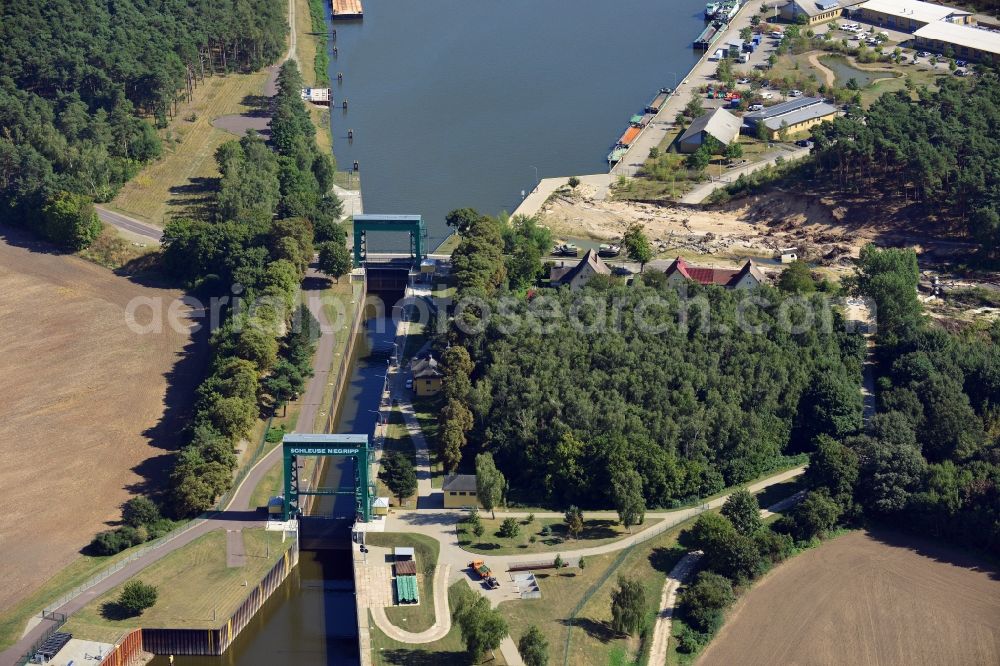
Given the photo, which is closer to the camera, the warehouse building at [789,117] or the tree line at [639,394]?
the tree line at [639,394]

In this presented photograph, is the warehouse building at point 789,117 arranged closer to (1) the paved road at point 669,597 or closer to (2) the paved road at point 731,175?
(2) the paved road at point 731,175

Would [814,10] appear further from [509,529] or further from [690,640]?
[690,640]

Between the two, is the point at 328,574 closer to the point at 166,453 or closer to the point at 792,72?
the point at 166,453

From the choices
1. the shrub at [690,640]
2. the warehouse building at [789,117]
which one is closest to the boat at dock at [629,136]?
the warehouse building at [789,117]

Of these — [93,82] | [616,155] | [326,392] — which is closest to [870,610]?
[326,392]

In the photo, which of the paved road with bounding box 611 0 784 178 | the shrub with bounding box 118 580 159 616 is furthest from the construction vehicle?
the paved road with bounding box 611 0 784 178
